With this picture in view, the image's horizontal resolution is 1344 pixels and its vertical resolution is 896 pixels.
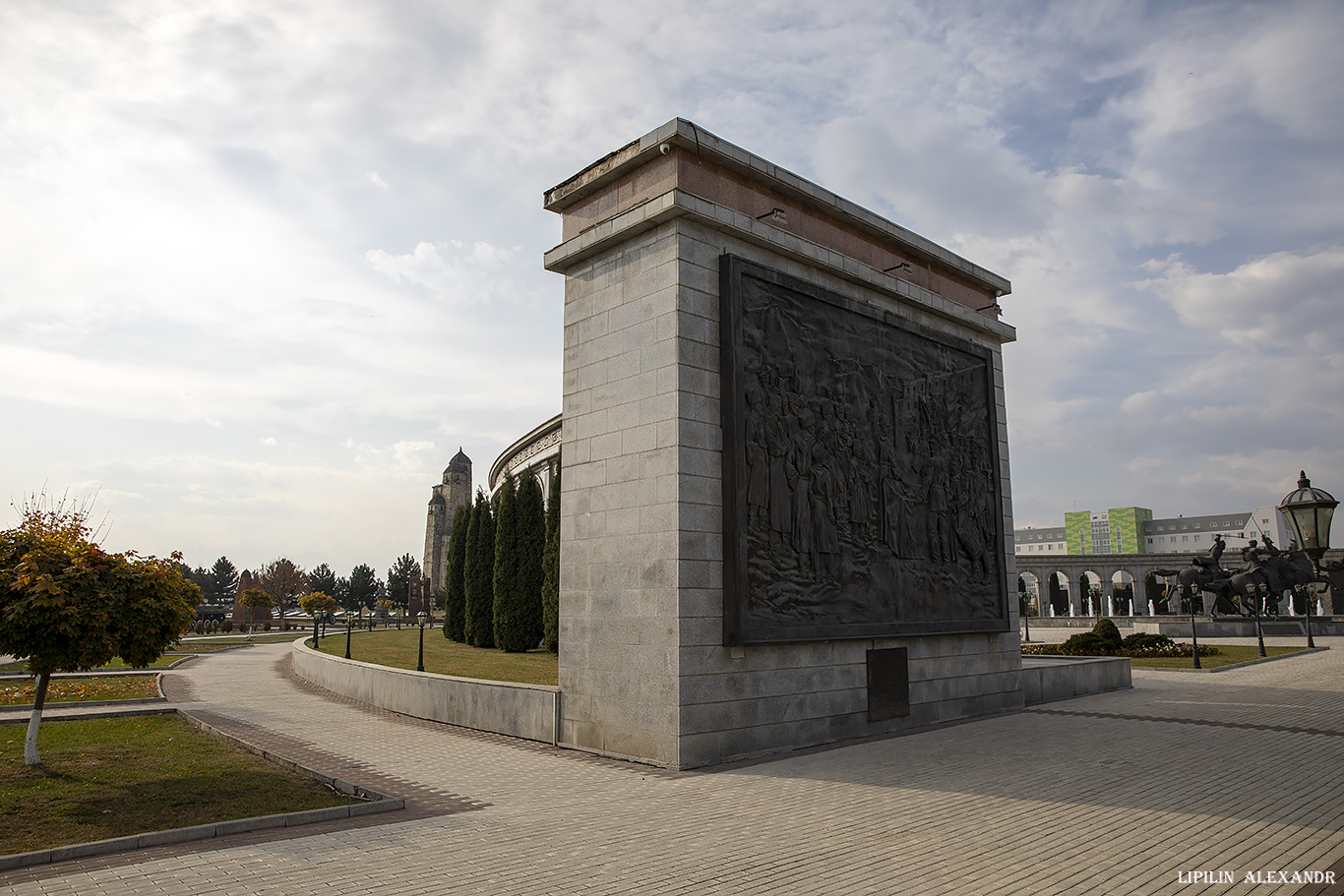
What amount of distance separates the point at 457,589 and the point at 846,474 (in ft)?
87.4

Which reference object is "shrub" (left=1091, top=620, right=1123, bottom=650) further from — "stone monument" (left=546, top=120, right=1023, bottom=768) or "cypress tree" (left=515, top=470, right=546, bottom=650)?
"cypress tree" (left=515, top=470, right=546, bottom=650)

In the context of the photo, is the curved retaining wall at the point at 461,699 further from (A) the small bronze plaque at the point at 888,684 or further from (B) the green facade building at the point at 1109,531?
(B) the green facade building at the point at 1109,531

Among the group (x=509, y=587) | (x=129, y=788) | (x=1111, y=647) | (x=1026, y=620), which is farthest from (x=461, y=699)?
(x=1026, y=620)

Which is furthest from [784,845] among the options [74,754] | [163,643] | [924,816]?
[74,754]

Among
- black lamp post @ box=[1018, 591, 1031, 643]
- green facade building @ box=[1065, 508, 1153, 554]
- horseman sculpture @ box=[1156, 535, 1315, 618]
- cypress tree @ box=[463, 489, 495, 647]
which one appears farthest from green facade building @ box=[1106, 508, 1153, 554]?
cypress tree @ box=[463, 489, 495, 647]

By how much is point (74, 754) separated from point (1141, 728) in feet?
46.9

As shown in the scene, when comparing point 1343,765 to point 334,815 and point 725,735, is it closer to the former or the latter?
point 725,735

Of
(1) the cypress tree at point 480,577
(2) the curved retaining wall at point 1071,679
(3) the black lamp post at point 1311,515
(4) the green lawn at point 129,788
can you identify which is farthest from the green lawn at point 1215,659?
(1) the cypress tree at point 480,577

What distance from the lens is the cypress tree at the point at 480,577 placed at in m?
29.8

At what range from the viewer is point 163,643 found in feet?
30.5

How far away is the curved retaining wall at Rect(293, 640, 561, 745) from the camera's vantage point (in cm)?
1102

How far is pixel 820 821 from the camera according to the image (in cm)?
691

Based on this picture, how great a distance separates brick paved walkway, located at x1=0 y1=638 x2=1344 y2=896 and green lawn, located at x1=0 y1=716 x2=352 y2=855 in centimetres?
71

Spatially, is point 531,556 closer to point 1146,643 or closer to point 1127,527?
point 1146,643
